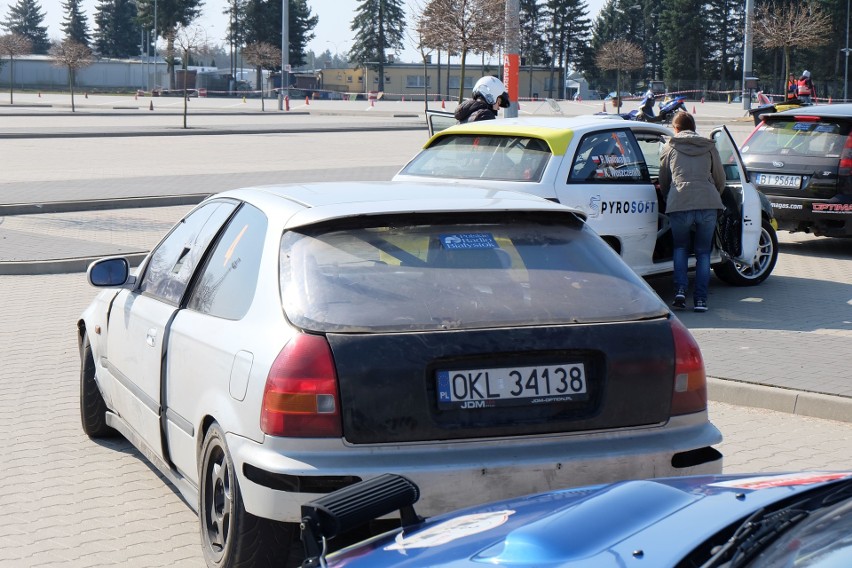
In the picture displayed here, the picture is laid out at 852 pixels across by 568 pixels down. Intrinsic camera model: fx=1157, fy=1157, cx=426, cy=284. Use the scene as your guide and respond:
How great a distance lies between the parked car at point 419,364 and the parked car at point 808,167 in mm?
9842

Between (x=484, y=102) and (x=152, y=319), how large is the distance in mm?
9367

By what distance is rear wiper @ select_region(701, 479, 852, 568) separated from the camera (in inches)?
85.0

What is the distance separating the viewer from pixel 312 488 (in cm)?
369

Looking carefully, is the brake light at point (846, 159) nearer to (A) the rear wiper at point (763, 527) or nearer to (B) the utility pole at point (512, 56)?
(B) the utility pole at point (512, 56)

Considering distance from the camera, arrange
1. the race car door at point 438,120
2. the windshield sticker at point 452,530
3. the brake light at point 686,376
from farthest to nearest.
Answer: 1. the race car door at point 438,120
2. the brake light at point 686,376
3. the windshield sticker at point 452,530

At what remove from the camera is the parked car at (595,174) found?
965cm

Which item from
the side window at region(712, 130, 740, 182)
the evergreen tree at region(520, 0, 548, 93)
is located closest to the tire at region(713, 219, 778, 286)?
the side window at region(712, 130, 740, 182)

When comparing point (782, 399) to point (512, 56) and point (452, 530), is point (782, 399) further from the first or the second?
point (512, 56)

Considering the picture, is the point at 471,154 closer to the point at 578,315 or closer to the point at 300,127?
the point at 578,315

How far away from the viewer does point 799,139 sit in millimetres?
13953

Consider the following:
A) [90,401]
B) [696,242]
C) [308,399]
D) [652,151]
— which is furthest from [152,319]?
[652,151]

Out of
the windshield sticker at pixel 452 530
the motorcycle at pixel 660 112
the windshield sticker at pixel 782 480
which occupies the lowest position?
the windshield sticker at pixel 452 530

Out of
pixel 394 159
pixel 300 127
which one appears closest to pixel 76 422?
pixel 394 159

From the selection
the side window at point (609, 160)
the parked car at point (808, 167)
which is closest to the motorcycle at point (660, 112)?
the parked car at point (808, 167)
